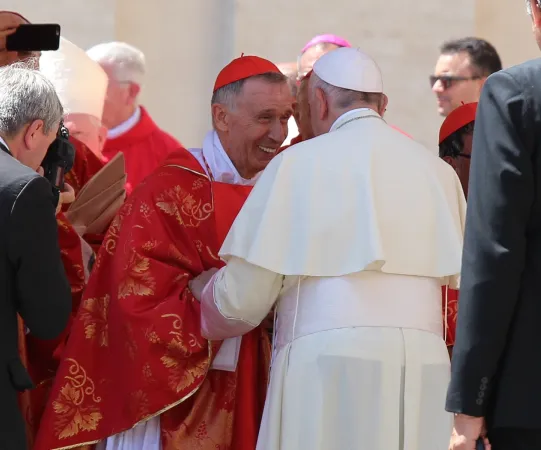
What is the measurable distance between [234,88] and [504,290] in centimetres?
233

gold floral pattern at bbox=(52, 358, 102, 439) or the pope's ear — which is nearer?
gold floral pattern at bbox=(52, 358, 102, 439)

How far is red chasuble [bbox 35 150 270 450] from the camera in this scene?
4656 mm

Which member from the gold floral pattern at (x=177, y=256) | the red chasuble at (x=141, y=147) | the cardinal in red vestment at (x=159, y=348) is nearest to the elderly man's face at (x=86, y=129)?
the red chasuble at (x=141, y=147)

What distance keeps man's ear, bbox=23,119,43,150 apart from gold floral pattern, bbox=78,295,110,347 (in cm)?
79

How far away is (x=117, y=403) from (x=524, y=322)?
2.09m

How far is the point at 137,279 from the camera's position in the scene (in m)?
4.73

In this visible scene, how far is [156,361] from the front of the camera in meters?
4.66

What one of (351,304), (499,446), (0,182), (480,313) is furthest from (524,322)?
(0,182)

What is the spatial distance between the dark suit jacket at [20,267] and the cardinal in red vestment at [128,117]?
136 inches

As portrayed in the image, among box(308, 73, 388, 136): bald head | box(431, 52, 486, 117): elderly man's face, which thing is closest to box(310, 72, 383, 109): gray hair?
box(308, 73, 388, 136): bald head

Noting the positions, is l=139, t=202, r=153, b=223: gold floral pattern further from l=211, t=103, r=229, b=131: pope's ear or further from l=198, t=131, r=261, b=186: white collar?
l=211, t=103, r=229, b=131: pope's ear

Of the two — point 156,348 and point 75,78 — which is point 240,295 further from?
point 75,78

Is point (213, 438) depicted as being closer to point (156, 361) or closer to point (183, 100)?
point (156, 361)

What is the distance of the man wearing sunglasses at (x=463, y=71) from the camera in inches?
274
